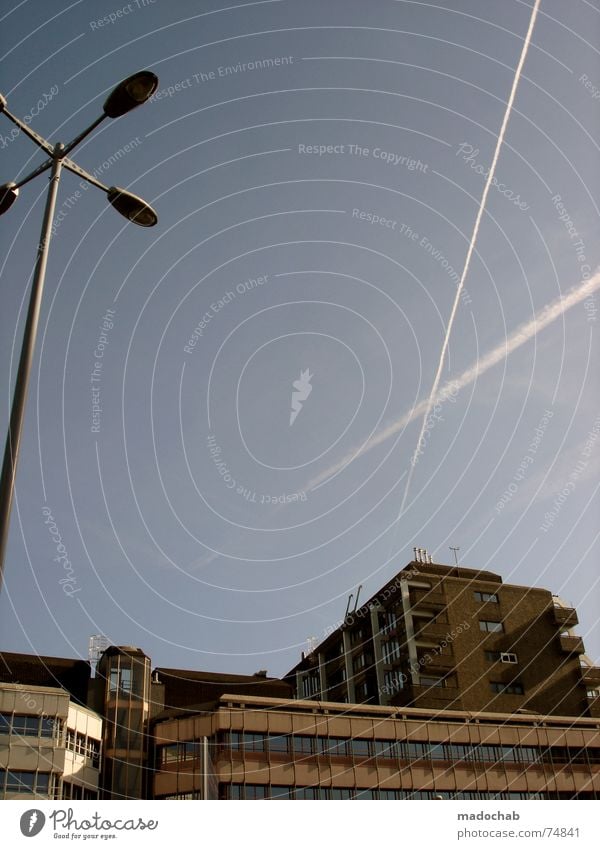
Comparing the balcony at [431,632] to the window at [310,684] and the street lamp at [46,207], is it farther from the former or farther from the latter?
the street lamp at [46,207]

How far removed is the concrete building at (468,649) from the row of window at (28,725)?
32.8 meters

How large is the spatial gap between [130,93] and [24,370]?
175 inches

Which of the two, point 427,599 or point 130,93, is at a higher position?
point 427,599

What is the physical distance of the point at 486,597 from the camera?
258ft

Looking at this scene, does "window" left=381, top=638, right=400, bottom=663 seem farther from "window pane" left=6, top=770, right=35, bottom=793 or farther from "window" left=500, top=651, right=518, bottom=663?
"window pane" left=6, top=770, right=35, bottom=793

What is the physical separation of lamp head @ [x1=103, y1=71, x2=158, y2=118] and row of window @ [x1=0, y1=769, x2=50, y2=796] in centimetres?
4304

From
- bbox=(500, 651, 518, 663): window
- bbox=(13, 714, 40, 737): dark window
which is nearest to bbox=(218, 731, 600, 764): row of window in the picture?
bbox=(13, 714, 40, 737): dark window

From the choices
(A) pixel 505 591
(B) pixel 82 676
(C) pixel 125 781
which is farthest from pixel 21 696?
(A) pixel 505 591

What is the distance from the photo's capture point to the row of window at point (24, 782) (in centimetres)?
4428

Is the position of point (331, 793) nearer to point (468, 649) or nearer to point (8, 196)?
point (468, 649)

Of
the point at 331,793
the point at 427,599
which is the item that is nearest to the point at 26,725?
the point at 331,793

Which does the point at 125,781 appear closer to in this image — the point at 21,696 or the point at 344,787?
the point at 21,696
